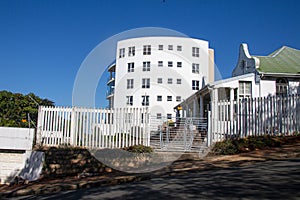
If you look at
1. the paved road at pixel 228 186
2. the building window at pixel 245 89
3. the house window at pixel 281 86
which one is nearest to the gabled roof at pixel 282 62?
the house window at pixel 281 86

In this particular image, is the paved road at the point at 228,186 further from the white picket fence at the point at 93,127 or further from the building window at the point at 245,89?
the building window at the point at 245,89

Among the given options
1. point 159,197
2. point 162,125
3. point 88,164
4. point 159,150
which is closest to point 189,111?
point 162,125

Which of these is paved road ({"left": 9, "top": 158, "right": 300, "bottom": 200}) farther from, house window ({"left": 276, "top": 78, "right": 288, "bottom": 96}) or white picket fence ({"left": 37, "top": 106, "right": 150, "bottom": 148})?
house window ({"left": 276, "top": 78, "right": 288, "bottom": 96})

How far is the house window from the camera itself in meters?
16.7

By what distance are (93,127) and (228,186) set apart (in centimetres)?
782

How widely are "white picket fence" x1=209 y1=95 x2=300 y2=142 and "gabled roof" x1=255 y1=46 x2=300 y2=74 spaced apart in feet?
19.5

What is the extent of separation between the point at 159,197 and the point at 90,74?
15.5ft

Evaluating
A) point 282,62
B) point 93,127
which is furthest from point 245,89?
point 93,127

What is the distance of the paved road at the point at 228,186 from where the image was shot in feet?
14.7

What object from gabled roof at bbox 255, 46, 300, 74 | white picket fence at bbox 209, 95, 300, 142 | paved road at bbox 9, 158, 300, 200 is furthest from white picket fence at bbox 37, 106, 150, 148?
gabled roof at bbox 255, 46, 300, 74

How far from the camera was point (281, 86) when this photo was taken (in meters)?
16.7

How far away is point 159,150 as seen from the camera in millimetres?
11266

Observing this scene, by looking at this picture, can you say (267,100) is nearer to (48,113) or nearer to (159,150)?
(159,150)

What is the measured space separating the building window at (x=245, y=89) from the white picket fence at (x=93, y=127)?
7.43 meters
